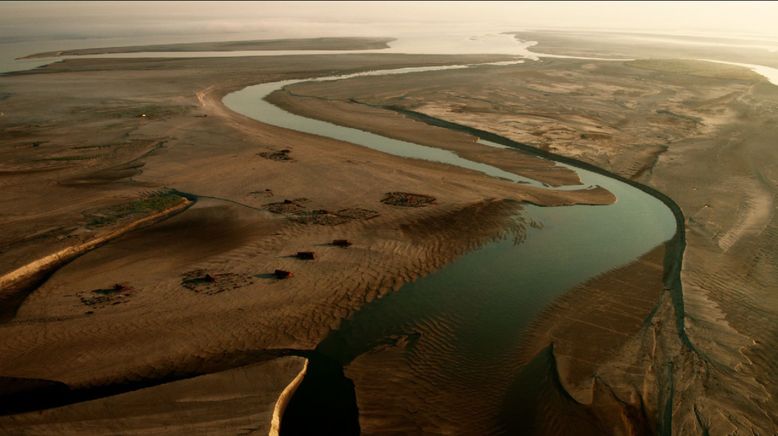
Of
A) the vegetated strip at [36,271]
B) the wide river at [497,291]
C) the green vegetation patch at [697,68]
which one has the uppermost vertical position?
the green vegetation patch at [697,68]

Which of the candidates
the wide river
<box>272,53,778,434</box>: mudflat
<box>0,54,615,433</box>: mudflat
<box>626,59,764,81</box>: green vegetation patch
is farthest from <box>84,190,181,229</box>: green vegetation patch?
<box>626,59,764,81</box>: green vegetation patch

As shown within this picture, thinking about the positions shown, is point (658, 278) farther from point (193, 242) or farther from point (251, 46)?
point (251, 46)

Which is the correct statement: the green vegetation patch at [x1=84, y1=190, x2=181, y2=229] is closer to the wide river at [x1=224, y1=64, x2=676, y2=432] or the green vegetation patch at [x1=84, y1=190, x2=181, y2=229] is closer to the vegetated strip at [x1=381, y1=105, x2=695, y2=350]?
the wide river at [x1=224, y1=64, x2=676, y2=432]

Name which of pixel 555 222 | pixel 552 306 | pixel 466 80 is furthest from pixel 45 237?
pixel 466 80

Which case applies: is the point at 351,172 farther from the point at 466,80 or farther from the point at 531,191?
the point at 466,80

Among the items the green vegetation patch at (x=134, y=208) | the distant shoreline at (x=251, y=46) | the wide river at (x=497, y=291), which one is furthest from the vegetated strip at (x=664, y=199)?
the distant shoreline at (x=251, y=46)

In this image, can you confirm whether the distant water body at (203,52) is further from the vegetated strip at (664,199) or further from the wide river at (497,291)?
the wide river at (497,291)
